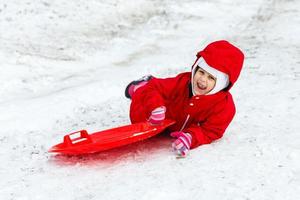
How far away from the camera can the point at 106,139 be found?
412 cm

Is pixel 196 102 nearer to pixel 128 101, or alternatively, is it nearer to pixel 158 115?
pixel 158 115

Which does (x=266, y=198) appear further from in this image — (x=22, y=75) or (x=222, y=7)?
(x=222, y=7)

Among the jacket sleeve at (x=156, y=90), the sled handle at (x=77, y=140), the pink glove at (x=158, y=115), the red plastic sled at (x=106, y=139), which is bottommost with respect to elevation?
the red plastic sled at (x=106, y=139)

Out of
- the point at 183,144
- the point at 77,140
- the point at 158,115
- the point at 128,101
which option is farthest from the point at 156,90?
the point at 128,101

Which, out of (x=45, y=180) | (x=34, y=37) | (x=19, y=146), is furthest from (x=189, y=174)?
(x=34, y=37)

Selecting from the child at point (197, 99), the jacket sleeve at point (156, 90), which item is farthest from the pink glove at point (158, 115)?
the jacket sleeve at point (156, 90)

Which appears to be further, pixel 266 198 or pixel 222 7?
pixel 222 7

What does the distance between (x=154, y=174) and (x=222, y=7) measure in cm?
742

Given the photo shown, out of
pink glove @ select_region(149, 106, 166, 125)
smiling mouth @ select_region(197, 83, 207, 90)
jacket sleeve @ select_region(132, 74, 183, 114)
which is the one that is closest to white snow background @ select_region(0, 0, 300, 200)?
pink glove @ select_region(149, 106, 166, 125)

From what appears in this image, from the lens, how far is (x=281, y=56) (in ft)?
23.4

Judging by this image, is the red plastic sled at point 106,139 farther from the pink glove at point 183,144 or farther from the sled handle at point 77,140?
the pink glove at point 183,144

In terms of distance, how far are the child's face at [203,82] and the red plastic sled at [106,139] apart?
1.28 feet

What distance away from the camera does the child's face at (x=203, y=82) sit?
4.17 m

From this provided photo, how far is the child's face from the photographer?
4.17 meters
